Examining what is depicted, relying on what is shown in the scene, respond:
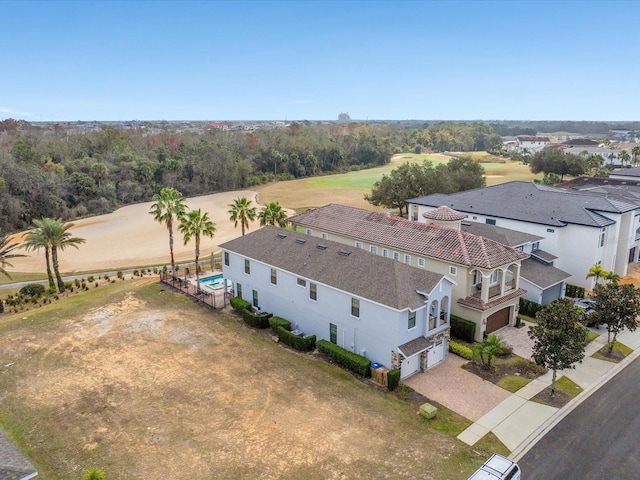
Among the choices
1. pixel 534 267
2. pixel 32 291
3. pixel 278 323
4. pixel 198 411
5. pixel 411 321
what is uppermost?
pixel 411 321

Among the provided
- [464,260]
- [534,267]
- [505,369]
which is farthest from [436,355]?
[534,267]

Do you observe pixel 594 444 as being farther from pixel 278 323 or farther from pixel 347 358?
pixel 278 323

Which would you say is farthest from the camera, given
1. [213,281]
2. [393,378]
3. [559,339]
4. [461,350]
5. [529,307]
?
[213,281]

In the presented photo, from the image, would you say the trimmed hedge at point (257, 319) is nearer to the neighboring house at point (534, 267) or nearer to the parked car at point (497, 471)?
the parked car at point (497, 471)

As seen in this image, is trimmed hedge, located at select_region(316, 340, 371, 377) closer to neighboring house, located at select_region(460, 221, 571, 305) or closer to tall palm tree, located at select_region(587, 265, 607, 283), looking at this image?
neighboring house, located at select_region(460, 221, 571, 305)

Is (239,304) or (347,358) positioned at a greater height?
(239,304)

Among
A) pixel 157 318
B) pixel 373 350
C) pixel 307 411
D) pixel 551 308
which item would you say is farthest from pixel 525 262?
pixel 157 318
